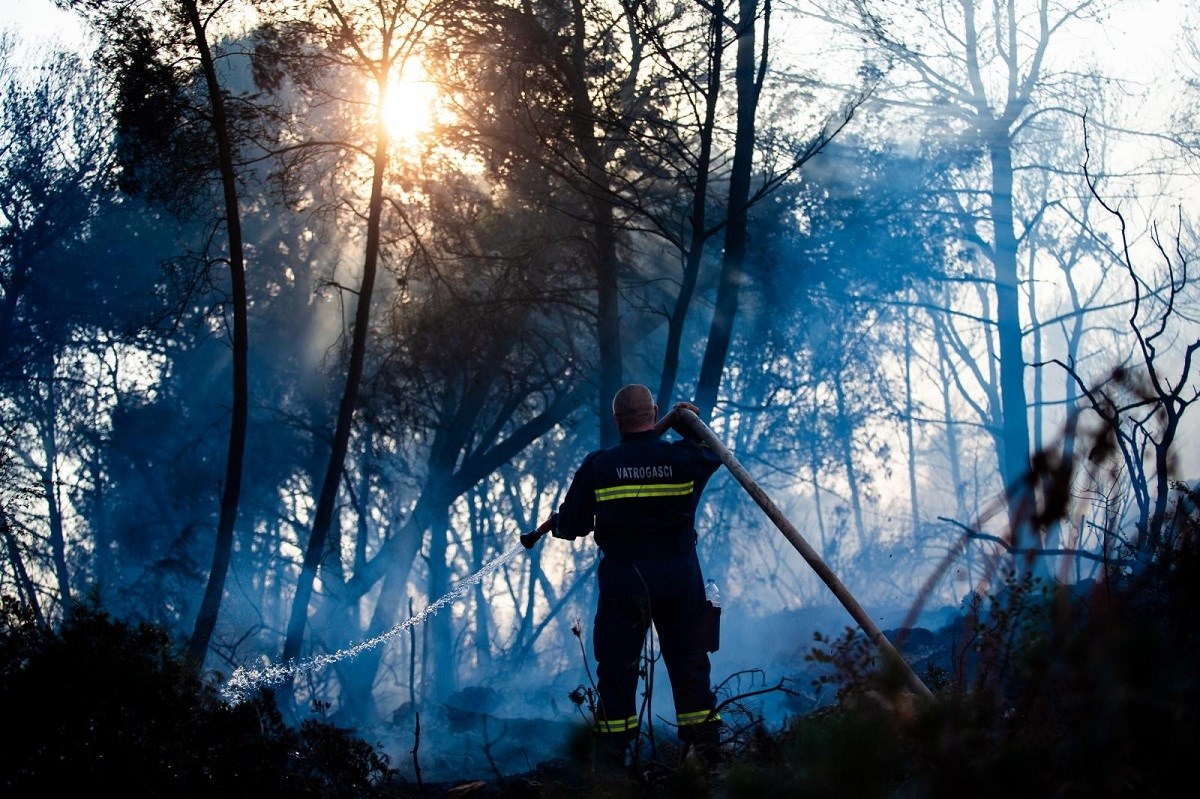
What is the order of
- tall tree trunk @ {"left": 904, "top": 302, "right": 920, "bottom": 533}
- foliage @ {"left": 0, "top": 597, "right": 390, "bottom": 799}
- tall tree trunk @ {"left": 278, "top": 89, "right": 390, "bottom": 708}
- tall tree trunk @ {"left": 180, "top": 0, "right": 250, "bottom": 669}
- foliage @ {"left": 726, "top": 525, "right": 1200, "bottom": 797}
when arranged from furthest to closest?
tall tree trunk @ {"left": 904, "top": 302, "right": 920, "bottom": 533}, tall tree trunk @ {"left": 278, "top": 89, "right": 390, "bottom": 708}, tall tree trunk @ {"left": 180, "top": 0, "right": 250, "bottom": 669}, foliage @ {"left": 0, "top": 597, "right": 390, "bottom": 799}, foliage @ {"left": 726, "top": 525, "right": 1200, "bottom": 797}

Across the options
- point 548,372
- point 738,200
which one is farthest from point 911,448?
point 738,200

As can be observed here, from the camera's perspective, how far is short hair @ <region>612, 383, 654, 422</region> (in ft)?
19.8

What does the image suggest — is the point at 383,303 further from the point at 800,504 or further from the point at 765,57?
the point at 800,504

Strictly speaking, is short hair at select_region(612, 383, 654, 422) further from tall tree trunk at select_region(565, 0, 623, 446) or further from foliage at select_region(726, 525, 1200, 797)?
tall tree trunk at select_region(565, 0, 623, 446)

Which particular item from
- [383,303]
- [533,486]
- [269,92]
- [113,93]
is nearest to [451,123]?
[269,92]

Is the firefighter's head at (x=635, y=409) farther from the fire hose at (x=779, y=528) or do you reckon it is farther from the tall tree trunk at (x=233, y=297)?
the tall tree trunk at (x=233, y=297)

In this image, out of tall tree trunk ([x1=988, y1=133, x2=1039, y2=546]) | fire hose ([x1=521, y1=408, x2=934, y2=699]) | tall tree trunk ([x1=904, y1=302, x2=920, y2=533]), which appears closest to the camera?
fire hose ([x1=521, y1=408, x2=934, y2=699])

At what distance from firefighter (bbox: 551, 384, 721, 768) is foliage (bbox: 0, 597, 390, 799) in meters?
1.46

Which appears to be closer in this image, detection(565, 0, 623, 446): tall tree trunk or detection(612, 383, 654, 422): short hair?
detection(612, 383, 654, 422): short hair

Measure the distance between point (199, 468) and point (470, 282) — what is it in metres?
10.5

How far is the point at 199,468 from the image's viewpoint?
76.5ft

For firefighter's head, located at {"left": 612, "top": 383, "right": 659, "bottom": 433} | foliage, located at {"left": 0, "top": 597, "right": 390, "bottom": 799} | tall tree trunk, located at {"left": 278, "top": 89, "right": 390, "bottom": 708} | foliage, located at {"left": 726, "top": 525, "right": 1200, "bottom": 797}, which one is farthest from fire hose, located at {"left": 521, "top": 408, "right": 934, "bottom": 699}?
tall tree trunk, located at {"left": 278, "top": 89, "right": 390, "bottom": 708}

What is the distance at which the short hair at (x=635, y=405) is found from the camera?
19.8 feet

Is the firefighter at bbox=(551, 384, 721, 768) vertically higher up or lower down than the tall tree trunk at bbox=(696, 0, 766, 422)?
lower down
